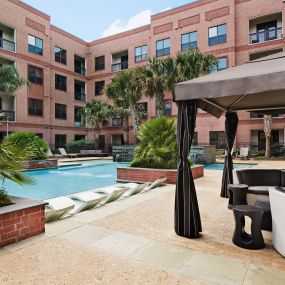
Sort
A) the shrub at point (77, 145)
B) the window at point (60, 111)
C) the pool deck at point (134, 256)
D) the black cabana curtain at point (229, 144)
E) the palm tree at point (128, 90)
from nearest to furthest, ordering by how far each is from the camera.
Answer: the pool deck at point (134, 256) → the black cabana curtain at point (229, 144) → the palm tree at point (128, 90) → the shrub at point (77, 145) → the window at point (60, 111)

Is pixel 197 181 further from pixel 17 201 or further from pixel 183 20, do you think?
pixel 183 20

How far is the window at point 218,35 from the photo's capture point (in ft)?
78.3

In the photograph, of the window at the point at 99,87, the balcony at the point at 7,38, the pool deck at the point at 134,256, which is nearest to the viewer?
the pool deck at the point at 134,256

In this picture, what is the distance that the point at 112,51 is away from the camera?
1196 inches

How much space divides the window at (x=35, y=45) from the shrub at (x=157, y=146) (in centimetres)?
1983

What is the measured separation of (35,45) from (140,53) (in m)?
10.7

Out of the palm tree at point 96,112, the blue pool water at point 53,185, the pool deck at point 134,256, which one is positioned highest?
the palm tree at point 96,112

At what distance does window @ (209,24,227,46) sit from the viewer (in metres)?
23.9

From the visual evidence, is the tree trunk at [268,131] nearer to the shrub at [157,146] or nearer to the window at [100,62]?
the shrub at [157,146]

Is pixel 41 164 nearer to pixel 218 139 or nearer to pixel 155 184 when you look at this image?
pixel 155 184

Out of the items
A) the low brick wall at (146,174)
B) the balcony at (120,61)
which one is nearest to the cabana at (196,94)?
the low brick wall at (146,174)

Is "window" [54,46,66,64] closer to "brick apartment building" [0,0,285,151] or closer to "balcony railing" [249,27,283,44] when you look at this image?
"brick apartment building" [0,0,285,151]

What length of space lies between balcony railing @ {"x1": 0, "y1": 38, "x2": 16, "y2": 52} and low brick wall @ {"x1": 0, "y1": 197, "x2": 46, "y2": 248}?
22897mm

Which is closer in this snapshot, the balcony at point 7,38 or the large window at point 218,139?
the balcony at point 7,38
